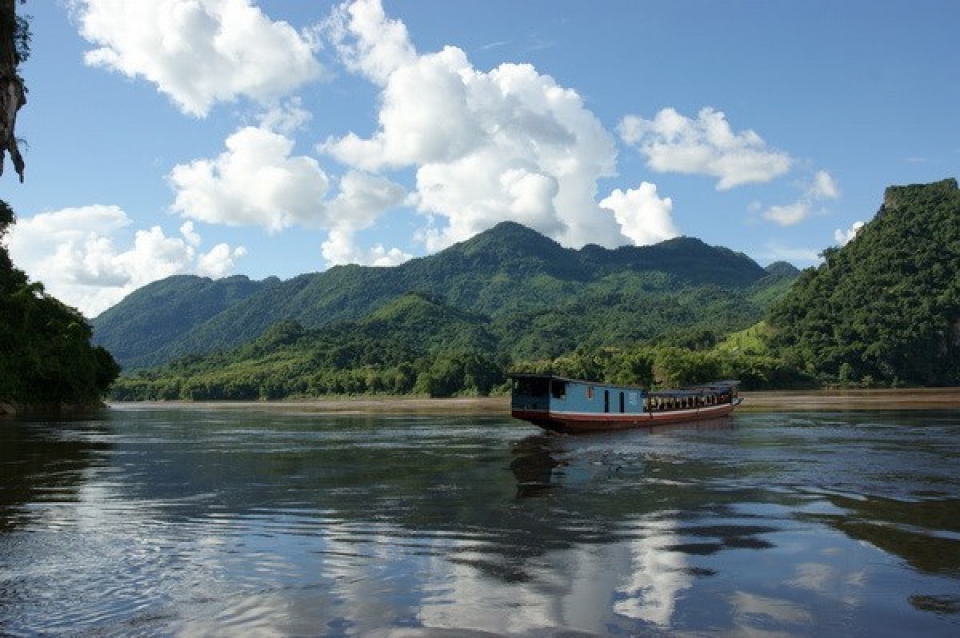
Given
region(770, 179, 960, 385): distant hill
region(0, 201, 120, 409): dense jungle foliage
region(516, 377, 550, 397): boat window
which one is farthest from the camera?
region(770, 179, 960, 385): distant hill

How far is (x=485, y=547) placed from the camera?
1617cm

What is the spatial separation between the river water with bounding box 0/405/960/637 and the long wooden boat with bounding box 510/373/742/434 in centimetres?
1924

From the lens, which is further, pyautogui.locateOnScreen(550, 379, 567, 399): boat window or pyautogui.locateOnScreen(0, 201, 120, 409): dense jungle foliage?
pyautogui.locateOnScreen(0, 201, 120, 409): dense jungle foliage

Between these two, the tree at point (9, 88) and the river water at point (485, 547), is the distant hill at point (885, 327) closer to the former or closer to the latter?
the river water at point (485, 547)

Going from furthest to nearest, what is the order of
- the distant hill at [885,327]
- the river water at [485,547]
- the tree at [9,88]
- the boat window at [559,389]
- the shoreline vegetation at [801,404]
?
the distant hill at [885,327]
the shoreline vegetation at [801,404]
the boat window at [559,389]
the tree at [9,88]
the river water at [485,547]

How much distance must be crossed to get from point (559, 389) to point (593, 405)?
5.11 metres

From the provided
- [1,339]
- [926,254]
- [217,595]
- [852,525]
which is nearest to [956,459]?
[852,525]

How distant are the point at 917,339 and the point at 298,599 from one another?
631 ft

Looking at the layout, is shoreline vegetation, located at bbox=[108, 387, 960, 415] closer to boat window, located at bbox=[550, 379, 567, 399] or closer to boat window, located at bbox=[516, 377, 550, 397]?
boat window, located at bbox=[516, 377, 550, 397]

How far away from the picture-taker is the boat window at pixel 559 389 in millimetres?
55625

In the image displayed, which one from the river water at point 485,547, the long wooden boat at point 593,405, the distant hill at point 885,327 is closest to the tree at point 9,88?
the river water at point 485,547

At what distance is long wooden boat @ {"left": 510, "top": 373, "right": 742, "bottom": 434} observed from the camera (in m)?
55.7

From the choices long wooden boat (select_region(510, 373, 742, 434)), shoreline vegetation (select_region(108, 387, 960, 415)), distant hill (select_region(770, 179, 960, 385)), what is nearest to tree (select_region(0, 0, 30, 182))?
long wooden boat (select_region(510, 373, 742, 434))

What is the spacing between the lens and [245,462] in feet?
123
